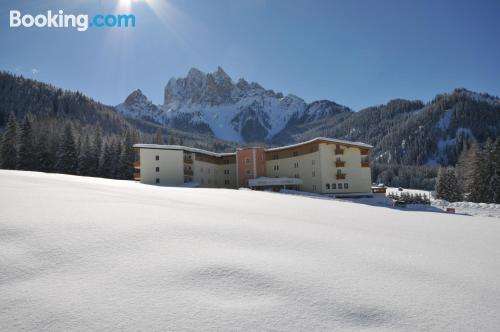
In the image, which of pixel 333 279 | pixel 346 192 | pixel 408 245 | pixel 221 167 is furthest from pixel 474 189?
pixel 333 279

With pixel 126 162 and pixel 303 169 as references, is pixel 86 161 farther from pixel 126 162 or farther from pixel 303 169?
pixel 303 169

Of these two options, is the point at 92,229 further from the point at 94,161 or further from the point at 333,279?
the point at 94,161

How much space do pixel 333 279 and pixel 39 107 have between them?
202558mm

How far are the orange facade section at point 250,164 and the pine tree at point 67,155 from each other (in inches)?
1356

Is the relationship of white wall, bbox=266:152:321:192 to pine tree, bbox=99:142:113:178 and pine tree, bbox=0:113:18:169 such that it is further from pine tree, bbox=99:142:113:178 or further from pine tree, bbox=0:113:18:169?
pine tree, bbox=0:113:18:169

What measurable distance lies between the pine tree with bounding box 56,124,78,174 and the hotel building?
54.7 ft

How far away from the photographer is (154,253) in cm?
485

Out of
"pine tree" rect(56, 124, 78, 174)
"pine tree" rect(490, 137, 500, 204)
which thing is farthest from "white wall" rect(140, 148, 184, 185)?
"pine tree" rect(490, 137, 500, 204)

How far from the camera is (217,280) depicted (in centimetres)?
407

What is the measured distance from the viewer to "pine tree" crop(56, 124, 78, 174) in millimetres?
56312

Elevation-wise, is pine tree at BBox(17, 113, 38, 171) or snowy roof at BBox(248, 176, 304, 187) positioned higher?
pine tree at BBox(17, 113, 38, 171)

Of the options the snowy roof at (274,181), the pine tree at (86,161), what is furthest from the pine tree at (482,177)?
the pine tree at (86,161)

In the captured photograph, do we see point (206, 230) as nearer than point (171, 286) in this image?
No

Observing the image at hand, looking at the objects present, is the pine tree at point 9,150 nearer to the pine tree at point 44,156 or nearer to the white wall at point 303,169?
the pine tree at point 44,156
